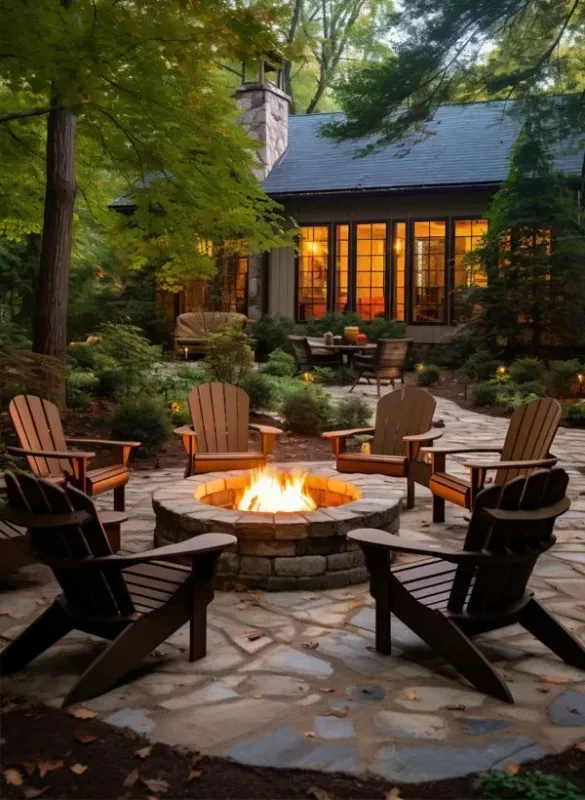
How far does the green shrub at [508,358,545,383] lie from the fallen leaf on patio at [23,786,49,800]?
1149cm

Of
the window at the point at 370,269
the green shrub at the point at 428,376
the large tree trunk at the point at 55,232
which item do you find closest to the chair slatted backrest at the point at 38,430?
the large tree trunk at the point at 55,232

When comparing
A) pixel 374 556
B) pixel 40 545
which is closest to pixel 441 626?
pixel 374 556

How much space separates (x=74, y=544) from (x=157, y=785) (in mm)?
956

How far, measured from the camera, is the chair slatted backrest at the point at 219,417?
640 centimetres

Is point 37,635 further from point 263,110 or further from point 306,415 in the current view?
point 263,110

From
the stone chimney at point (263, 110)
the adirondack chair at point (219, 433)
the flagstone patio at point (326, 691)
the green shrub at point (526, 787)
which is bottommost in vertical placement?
the flagstone patio at point (326, 691)

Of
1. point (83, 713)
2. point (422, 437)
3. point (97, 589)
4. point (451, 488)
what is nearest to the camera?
point (83, 713)

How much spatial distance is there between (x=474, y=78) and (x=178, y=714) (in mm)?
7745

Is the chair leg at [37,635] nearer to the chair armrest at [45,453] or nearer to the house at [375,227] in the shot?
the chair armrest at [45,453]

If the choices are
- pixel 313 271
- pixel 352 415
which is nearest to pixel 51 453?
pixel 352 415

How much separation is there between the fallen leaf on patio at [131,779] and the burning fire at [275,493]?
7.81 ft

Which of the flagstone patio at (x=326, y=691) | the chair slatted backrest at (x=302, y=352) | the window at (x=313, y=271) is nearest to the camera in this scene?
the flagstone patio at (x=326, y=691)

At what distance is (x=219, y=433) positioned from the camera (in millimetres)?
6512

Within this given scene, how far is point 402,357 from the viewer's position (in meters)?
13.4
